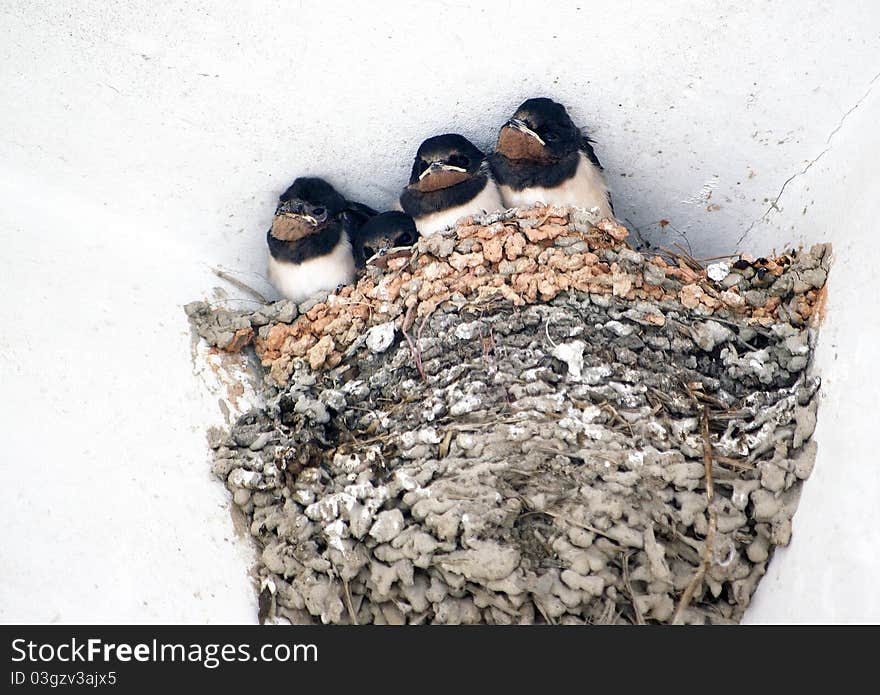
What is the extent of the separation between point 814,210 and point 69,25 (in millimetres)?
2486

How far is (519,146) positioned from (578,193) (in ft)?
0.95

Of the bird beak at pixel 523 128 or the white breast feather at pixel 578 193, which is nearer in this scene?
the bird beak at pixel 523 128

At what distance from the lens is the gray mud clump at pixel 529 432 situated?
298cm

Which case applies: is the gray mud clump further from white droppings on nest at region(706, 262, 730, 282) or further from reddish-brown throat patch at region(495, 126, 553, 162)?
reddish-brown throat patch at region(495, 126, 553, 162)

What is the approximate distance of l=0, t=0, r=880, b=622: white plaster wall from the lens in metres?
2.88

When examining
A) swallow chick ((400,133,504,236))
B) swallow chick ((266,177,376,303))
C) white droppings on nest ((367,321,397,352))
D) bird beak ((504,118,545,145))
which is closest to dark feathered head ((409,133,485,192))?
swallow chick ((400,133,504,236))

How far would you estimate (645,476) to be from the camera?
311 cm

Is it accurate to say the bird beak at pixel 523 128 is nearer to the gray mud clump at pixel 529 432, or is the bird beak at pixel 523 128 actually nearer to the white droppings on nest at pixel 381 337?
the gray mud clump at pixel 529 432

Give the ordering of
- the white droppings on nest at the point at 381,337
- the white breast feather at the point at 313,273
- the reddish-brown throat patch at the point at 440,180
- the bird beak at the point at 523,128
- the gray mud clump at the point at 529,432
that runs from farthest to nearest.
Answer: the white breast feather at the point at 313,273 < the reddish-brown throat patch at the point at 440,180 < the bird beak at the point at 523,128 < the white droppings on nest at the point at 381,337 < the gray mud clump at the point at 529,432

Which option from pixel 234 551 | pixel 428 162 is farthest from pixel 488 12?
pixel 234 551

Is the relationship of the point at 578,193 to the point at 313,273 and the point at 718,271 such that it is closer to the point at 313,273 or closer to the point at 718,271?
the point at 718,271

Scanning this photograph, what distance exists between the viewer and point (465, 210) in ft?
13.5

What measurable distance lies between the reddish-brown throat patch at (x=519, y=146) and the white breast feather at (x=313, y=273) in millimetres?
742

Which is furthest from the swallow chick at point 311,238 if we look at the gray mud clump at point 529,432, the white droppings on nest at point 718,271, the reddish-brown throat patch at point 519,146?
the white droppings on nest at point 718,271
